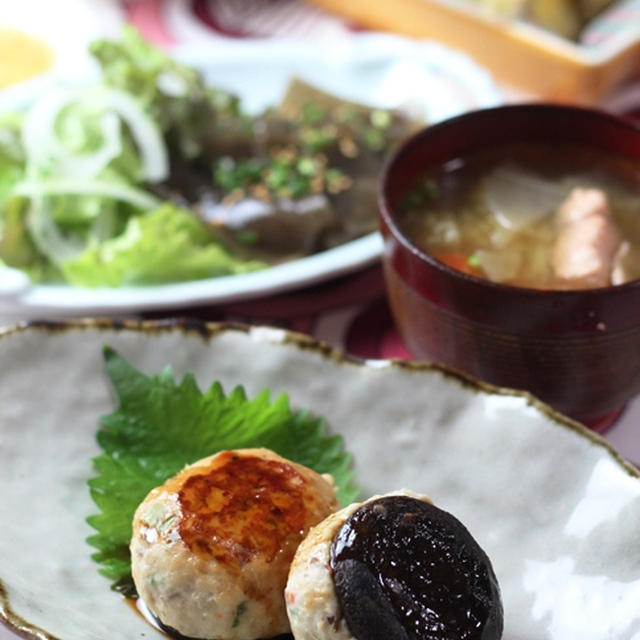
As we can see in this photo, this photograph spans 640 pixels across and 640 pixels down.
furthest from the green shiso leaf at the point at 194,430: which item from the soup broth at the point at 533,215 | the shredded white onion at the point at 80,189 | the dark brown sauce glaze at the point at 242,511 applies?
the shredded white onion at the point at 80,189

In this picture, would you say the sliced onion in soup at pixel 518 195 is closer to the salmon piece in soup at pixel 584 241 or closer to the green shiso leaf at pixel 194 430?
the salmon piece in soup at pixel 584 241

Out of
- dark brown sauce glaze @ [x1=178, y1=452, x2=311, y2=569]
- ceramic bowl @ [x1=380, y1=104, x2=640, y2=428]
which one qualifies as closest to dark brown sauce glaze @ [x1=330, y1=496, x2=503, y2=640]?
dark brown sauce glaze @ [x1=178, y1=452, x2=311, y2=569]

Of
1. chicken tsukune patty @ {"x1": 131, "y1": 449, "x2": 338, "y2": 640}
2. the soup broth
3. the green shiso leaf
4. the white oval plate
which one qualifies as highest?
the soup broth

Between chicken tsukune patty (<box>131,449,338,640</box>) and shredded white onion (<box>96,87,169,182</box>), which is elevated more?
chicken tsukune patty (<box>131,449,338,640</box>)

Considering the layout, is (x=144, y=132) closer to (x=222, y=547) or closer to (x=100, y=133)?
(x=100, y=133)

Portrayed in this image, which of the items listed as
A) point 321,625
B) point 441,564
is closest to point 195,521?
point 321,625

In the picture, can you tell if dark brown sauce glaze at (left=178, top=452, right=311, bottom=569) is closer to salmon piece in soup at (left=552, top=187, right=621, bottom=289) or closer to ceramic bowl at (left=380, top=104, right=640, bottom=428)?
ceramic bowl at (left=380, top=104, right=640, bottom=428)
